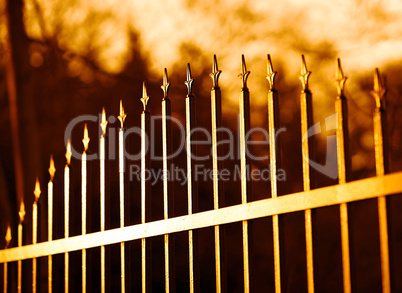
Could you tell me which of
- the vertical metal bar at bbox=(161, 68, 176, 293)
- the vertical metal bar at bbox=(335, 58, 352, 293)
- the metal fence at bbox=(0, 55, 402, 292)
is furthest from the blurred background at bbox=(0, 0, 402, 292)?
the vertical metal bar at bbox=(335, 58, 352, 293)

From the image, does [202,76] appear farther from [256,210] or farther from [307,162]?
[307,162]

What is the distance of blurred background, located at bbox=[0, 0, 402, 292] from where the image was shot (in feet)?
13.5

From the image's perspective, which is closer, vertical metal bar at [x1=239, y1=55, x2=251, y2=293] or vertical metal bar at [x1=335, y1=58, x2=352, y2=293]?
vertical metal bar at [x1=335, y1=58, x2=352, y2=293]

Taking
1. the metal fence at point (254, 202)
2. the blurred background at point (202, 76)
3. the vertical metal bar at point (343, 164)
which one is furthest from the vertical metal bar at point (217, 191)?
the blurred background at point (202, 76)

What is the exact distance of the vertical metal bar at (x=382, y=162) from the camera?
6.15ft

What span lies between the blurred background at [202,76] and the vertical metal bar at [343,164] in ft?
6.90

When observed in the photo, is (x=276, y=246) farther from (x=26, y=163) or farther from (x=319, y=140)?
(x=26, y=163)

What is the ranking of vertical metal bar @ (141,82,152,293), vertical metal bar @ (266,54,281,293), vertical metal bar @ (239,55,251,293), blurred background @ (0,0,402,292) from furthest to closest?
blurred background @ (0,0,402,292) → vertical metal bar @ (141,82,152,293) → vertical metal bar @ (239,55,251,293) → vertical metal bar @ (266,54,281,293)

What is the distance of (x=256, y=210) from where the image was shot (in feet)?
7.30

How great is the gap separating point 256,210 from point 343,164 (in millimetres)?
372

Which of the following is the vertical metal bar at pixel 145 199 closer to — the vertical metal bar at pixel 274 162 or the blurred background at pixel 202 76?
the vertical metal bar at pixel 274 162

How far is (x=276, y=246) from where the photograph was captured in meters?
2.16

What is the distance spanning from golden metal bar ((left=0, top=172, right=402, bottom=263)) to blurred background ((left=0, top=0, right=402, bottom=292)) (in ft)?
3.32

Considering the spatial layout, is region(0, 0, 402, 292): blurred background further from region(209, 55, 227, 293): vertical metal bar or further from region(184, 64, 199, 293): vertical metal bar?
region(209, 55, 227, 293): vertical metal bar
